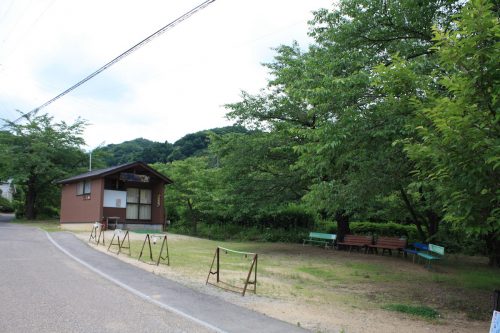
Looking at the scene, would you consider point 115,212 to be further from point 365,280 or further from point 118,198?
point 365,280

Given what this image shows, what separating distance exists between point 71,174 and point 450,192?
117ft

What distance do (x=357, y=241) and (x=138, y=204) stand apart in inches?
598

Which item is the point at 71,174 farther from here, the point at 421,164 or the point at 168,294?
the point at 421,164

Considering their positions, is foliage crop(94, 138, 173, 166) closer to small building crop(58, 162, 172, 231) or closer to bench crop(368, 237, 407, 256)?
small building crop(58, 162, 172, 231)

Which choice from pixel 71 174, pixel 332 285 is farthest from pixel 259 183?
pixel 71 174

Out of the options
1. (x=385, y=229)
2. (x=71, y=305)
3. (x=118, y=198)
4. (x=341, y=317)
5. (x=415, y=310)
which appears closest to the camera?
(x=71, y=305)

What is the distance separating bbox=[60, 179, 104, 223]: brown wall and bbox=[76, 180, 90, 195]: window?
0.29 metres

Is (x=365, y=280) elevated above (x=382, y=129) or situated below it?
below

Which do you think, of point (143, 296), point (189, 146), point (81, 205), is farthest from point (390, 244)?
point (189, 146)

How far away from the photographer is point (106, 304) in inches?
282

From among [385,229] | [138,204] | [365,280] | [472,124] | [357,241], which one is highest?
[472,124]

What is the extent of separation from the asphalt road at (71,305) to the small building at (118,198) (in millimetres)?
15984

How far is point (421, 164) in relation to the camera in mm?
7062

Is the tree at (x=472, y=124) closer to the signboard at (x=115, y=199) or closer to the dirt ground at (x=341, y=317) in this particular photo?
the dirt ground at (x=341, y=317)
